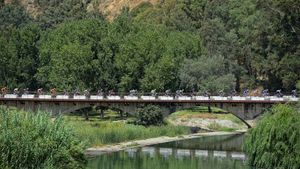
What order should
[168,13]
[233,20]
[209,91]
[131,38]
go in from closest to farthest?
[209,91] → [131,38] → [233,20] → [168,13]

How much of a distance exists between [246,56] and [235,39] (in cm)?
469

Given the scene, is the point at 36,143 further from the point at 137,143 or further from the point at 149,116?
the point at 149,116

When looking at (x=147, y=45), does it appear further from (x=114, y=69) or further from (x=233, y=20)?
(x=233, y=20)

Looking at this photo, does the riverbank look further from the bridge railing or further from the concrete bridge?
the bridge railing

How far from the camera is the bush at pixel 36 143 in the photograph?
48969 mm

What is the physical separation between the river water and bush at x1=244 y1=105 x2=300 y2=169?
480cm

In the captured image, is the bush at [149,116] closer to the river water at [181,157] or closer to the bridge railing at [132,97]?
the bridge railing at [132,97]

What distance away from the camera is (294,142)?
65.0m

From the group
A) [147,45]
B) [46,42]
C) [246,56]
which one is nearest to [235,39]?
[246,56]

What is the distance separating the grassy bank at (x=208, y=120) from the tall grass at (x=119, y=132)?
7143mm

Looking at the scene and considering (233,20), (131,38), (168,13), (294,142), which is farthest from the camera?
(168,13)

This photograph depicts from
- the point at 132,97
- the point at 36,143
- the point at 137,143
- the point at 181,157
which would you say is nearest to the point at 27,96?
the point at 132,97

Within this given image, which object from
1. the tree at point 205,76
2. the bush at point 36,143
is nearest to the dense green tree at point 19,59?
the tree at point 205,76

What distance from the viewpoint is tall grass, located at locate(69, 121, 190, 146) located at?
91562 millimetres
